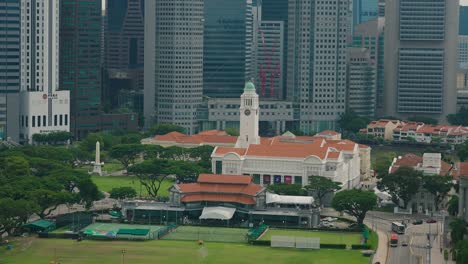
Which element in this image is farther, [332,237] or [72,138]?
[72,138]

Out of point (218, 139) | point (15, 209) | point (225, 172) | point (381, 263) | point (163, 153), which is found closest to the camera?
point (381, 263)

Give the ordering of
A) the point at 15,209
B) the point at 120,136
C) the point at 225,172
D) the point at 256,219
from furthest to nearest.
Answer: the point at 120,136, the point at 225,172, the point at 256,219, the point at 15,209

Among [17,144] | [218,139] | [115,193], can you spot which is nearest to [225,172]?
[115,193]

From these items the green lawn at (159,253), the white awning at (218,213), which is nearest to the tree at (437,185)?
the white awning at (218,213)

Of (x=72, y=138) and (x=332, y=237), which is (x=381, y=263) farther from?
(x=72, y=138)

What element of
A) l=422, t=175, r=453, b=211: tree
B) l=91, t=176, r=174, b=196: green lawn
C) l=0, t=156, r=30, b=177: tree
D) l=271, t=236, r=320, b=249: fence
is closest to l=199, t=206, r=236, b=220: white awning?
l=271, t=236, r=320, b=249: fence

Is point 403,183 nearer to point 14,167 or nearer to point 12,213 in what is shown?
point 14,167
